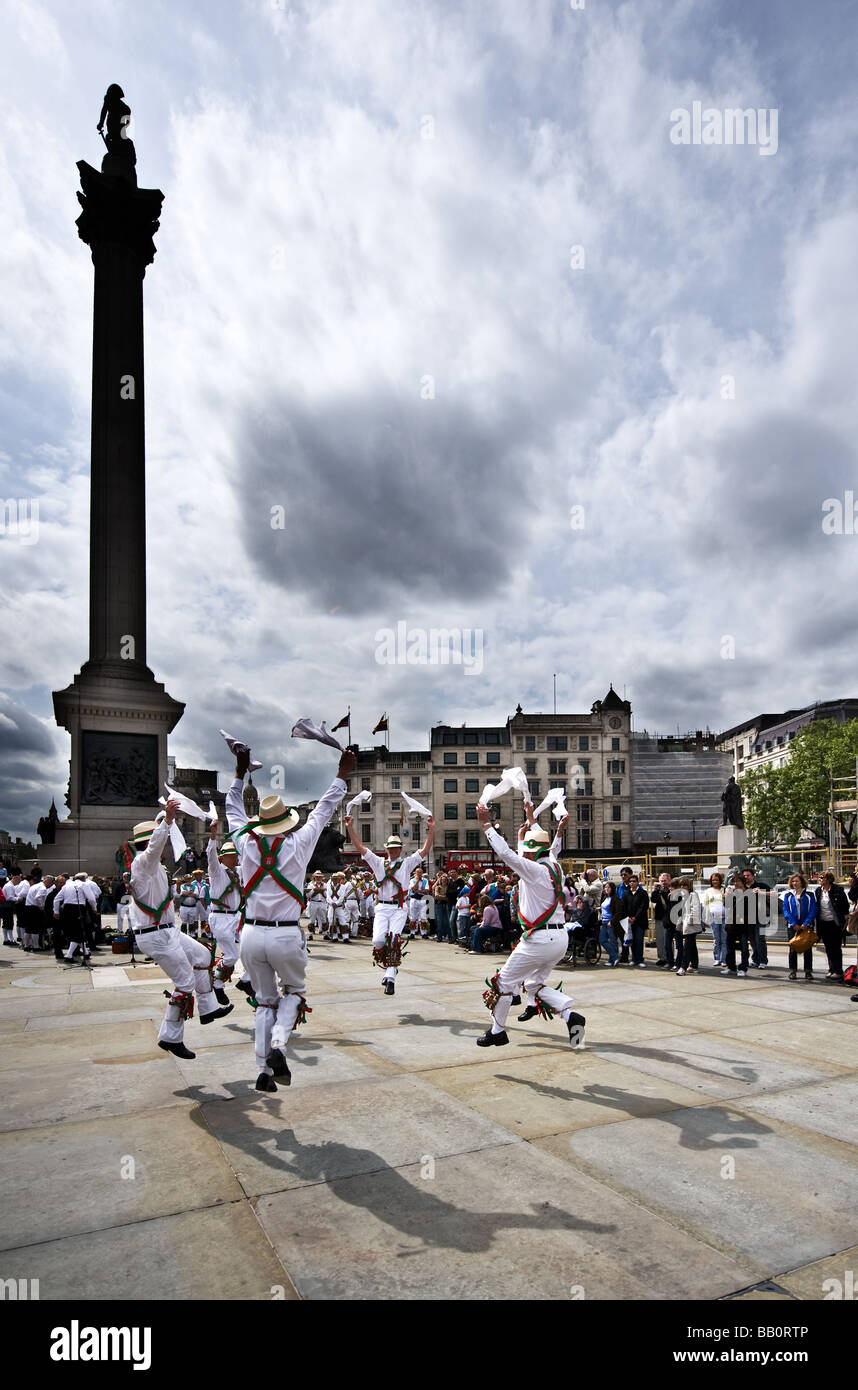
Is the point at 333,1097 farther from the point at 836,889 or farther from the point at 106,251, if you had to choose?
the point at 106,251

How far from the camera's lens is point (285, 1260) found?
12.1ft

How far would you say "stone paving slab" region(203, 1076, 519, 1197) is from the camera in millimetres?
4820

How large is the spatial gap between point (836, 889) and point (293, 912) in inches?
424

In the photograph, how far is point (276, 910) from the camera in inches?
237

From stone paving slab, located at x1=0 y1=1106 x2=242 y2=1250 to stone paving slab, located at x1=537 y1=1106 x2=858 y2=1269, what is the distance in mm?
2198

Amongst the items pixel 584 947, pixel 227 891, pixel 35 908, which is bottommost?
pixel 584 947

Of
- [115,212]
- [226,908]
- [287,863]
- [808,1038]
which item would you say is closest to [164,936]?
[287,863]

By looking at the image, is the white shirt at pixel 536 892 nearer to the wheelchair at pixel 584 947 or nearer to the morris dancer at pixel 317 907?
the wheelchair at pixel 584 947

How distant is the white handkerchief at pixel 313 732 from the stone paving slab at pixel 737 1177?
10.5 feet

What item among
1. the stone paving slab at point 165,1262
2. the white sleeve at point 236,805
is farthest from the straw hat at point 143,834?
the stone paving slab at point 165,1262

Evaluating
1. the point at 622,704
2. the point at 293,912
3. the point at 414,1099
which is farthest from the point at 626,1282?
the point at 622,704

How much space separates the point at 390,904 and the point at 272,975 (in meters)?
5.71

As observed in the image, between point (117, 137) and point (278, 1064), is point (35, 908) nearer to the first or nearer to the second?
point (278, 1064)

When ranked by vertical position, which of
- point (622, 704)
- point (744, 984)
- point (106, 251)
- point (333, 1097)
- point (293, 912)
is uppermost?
point (106, 251)
